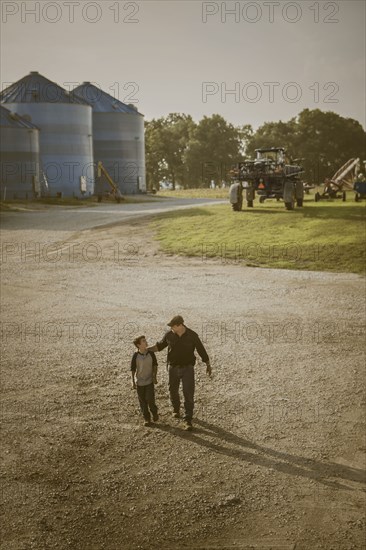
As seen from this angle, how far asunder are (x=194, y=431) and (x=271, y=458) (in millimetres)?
1323

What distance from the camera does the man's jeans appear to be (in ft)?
31.2

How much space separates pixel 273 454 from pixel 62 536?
10.8ft

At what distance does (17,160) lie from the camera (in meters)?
47.4

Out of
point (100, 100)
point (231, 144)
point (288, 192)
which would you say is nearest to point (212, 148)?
point (231, 144)

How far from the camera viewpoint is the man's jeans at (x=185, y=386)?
9516mm

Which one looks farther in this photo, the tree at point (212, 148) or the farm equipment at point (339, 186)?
the tree at point (212, 148)

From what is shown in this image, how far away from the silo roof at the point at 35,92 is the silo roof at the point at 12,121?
3.85m

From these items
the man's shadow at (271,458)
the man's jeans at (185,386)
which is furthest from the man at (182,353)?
the man's shadow at (271,458)

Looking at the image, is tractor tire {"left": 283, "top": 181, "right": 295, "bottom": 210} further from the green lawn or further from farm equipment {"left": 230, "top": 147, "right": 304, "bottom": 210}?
the green lawn

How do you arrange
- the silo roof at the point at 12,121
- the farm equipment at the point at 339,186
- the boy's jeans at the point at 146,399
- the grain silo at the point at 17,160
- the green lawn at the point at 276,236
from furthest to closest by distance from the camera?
the silo roof at the point at 12,121 < the grain silo at the point at 17,160 < the farm equipment at the point at 339,186 < the green lawn at the point at 276,236 < the boy's jeans at the point at 146,399

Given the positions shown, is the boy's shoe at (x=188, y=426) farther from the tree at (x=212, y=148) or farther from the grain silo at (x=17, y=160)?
the tree at (x=212, y=148)

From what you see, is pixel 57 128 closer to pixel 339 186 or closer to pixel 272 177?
pixel 339 186

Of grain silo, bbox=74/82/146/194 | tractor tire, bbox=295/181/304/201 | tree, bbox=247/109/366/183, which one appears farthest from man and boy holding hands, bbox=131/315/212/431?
tree, bbox=247/109/366/183

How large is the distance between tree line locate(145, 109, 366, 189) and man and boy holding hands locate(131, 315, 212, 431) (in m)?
59.4
